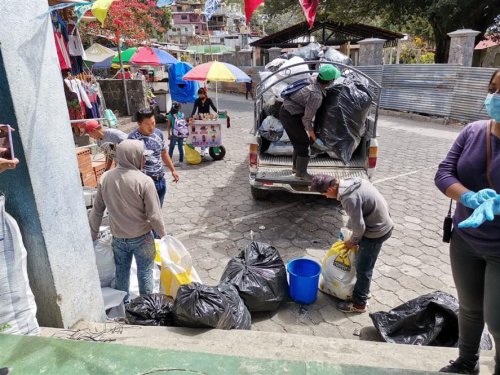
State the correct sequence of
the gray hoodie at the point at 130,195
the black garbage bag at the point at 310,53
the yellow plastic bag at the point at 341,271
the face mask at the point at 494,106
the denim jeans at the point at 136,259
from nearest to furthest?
the face mask at the point at 494,106
the gray hoodie at the point at 130,195
the denim jeans at the point at 136,259
the yellow plastic bag at the point at 341,271
the black garbage bag at the point at 310,53

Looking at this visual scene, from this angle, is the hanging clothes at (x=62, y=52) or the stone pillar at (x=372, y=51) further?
the stone pillar at (x=372, y=51)

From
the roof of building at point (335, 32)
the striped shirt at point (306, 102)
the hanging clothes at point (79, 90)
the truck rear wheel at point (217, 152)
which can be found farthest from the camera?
the roof of building at point (335, 32)

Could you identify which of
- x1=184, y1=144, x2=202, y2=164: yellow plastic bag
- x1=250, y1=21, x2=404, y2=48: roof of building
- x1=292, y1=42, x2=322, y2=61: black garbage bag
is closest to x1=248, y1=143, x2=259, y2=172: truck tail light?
x1=292, y1=42, x2=322, y2=61: black garbage bag

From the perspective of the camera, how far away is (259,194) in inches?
231

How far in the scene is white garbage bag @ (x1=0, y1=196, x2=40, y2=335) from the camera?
2.02m

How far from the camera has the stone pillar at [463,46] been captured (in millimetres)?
11305

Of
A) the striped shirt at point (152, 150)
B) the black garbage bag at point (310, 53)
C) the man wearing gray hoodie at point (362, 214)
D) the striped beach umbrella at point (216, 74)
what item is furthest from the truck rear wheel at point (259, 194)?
the striped beach umbrella at point (216, 74)

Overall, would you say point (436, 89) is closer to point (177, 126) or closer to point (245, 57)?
point (177, 126)

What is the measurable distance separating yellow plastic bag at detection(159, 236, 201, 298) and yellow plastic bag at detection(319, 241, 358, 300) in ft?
4.25

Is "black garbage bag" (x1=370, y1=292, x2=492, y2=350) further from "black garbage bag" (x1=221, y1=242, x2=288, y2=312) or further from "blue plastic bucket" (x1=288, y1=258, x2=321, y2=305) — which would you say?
"black garbage bag" (x1=221, y1=242, x2=288, y2=312)

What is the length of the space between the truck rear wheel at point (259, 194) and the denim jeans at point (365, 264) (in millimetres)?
2736

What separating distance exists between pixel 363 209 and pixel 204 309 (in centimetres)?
149

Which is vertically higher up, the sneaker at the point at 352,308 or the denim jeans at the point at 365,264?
the denim jeans at the point at 365,264

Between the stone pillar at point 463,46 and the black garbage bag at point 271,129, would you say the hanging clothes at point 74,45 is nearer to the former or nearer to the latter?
the black garbage bag at point 271,129
